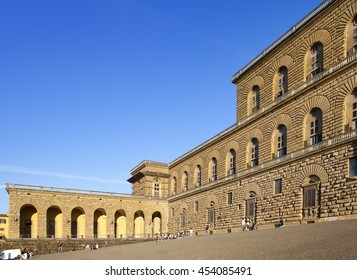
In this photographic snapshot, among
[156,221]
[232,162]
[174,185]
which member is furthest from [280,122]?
[156,221]

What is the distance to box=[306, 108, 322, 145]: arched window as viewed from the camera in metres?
24.3

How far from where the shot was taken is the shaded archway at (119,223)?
47688 mm

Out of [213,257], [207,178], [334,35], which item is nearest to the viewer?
[213,257]

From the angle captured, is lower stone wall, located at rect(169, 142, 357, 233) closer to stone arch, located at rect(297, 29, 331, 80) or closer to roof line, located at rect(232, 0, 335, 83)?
stone arch, located at rect(297, 29, 331, 80)

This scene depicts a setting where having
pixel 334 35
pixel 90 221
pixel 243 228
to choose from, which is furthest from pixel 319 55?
pixel 90 221

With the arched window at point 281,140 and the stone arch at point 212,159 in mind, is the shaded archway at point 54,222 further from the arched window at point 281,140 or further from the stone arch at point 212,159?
the arched window at point 281,140

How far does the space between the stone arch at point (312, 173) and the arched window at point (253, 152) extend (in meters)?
6.64

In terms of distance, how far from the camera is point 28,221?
136 ft

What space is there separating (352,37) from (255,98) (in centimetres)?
1095

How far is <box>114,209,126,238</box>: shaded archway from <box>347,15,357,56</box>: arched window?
33.8m

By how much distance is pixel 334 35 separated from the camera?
24000 millimetres

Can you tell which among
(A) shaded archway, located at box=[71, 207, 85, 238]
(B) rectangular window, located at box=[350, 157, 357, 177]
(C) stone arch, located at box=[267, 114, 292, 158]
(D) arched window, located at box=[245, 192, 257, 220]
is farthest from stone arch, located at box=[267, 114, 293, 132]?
(A) shaded archway, located at box=[71, 207, 85, 238]
